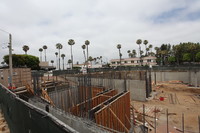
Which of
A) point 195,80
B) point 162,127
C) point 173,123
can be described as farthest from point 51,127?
point 195,80

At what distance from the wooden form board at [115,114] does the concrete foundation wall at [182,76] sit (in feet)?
56.0

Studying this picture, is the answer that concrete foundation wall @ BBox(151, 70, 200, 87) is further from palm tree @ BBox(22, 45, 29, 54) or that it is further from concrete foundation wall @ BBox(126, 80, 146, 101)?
palm tree @ BBox(22, 45, 29, 54)

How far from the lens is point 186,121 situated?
7.93 m

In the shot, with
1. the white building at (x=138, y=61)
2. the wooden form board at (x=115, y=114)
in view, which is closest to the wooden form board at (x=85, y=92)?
the wooden form board at (x=115, y=114)

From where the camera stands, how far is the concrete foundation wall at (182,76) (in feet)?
58.7

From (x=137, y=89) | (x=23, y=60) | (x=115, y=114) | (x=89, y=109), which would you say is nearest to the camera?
(x=115, y=114)

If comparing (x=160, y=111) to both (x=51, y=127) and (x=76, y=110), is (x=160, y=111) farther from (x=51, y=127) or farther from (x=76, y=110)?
(x=51, y=127)

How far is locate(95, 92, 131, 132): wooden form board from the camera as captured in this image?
5.34m

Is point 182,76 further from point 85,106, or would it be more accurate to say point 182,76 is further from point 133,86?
point 85,106

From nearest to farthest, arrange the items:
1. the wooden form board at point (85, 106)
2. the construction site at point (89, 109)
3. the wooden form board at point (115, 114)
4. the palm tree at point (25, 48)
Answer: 1. the construction site at point (89, 109)
2. the wooden form board at point (115, 114)
3. the wooden form board at point (85, 106)
4. the palm tree at point (25, 48)

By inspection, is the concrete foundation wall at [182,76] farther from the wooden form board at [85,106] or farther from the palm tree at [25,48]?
the palm tree at [25,48]

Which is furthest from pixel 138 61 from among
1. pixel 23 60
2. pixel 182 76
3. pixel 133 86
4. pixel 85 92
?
pixel 85 92

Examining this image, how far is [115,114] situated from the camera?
20.2 feet

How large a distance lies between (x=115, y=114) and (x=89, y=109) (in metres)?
1.61
